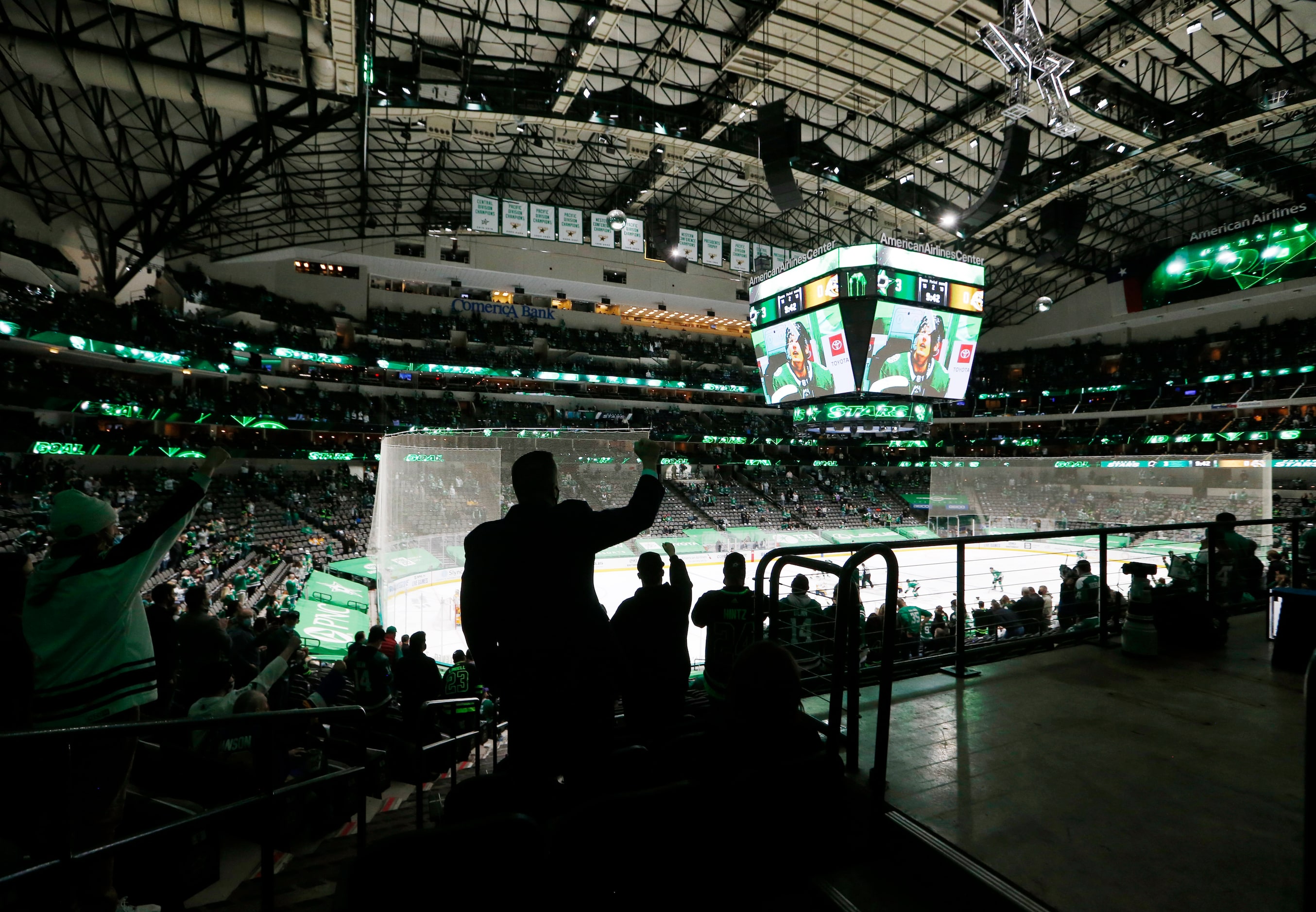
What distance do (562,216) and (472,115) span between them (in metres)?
3.41

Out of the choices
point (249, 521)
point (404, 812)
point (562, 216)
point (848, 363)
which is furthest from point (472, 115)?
point (404, 812)

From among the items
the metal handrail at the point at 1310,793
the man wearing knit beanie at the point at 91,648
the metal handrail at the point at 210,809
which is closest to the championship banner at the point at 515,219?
the metal handrail at the point at 210,809

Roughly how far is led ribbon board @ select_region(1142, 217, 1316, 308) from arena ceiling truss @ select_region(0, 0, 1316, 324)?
2882 millimetres

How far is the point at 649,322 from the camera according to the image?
1609 inches

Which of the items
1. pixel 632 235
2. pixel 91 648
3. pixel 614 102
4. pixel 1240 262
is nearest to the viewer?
pixel 91 648

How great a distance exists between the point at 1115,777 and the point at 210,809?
3.74 m

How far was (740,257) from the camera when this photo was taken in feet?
67.8

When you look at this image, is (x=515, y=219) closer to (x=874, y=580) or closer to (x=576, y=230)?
(x=576, y=230)

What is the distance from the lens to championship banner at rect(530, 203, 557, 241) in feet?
59.0

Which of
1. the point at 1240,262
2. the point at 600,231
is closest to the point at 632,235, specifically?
the point at 600,231

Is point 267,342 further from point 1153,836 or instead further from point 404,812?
point 1153,836

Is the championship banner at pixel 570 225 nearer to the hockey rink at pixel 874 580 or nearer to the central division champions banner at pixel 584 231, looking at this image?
the central division champions banner at pixel 584 231

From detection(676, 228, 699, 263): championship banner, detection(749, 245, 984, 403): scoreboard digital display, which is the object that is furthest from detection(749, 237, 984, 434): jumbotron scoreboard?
detection(676, 228, 699, 263): championship banner

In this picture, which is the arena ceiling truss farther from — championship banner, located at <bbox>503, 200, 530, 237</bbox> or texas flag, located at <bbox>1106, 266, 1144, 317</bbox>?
texas flag, located at <bbox>1106, 266, 1144, 317</bbox>
